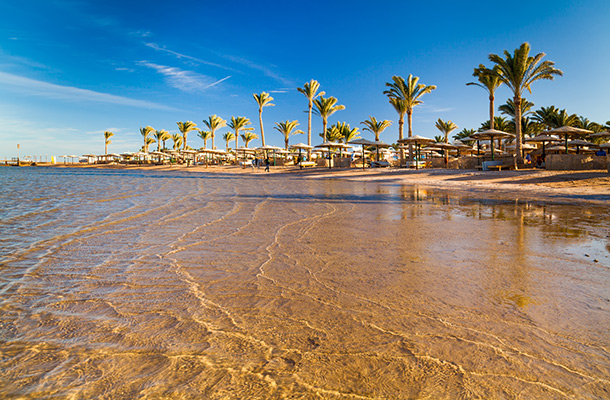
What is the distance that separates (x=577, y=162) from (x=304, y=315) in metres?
21.8

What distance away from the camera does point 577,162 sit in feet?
59.3

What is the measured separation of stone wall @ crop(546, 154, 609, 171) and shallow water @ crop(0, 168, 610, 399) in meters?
16.6

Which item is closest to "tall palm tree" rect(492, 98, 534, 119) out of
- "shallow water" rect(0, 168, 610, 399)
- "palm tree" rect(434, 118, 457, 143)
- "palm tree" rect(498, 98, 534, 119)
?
"palm tree" rect(498, 98, 534, 119)

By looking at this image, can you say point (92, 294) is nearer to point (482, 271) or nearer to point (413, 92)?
point (482, 271)

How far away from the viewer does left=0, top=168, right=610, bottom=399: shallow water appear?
166 centimetres

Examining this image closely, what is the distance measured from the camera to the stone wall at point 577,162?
58.4 feet

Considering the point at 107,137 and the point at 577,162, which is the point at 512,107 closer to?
the point at 577,162

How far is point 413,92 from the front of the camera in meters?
31.5

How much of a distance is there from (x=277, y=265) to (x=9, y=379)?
2.33m

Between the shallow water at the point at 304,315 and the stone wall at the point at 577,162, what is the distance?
1662 centimetres

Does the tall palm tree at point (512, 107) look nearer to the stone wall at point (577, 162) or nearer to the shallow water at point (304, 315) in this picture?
the stone wall at point (577, 162)

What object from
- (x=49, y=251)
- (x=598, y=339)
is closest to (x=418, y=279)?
(x=598, y=339)

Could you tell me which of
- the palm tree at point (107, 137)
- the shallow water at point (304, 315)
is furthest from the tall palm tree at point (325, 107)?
the palm tree at point (107, 137)

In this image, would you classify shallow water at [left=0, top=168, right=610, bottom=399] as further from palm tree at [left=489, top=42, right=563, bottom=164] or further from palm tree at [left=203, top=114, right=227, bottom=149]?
palm tree at [left=203, top=114, right=227, bottom=149]
